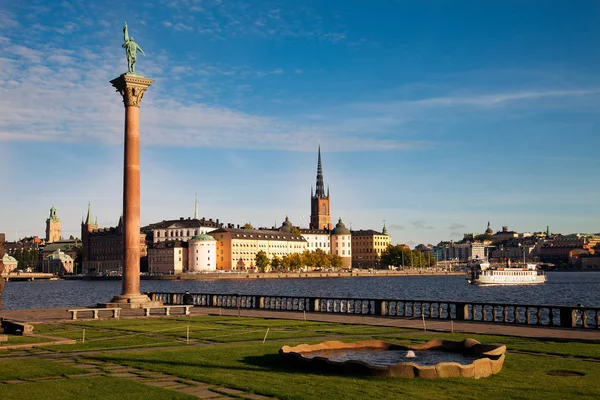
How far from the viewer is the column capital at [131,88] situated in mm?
51469

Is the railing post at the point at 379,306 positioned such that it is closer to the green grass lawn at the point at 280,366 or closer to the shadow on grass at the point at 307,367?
the green grass lawn at the point at 280,366

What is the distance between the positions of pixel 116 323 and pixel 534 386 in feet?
88.6

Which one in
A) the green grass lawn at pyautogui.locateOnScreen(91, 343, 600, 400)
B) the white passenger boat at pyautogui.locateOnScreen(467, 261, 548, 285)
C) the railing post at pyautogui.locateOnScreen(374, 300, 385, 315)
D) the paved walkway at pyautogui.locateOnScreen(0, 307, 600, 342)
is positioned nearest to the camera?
the green grass lawn at pyautogui.locateOnScreen(91, 343, 600, 400)

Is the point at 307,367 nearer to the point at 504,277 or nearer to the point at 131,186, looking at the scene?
the point at 131,186

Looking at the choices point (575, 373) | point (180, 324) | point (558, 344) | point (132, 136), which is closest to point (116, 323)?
point (180, 324)

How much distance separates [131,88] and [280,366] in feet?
115

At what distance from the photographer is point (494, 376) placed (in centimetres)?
1861

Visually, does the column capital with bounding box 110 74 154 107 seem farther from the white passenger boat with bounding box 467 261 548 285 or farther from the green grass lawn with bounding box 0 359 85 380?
the white passenger boat with bounding box 467 261 548 285

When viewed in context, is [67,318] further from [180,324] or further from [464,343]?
[464,343]

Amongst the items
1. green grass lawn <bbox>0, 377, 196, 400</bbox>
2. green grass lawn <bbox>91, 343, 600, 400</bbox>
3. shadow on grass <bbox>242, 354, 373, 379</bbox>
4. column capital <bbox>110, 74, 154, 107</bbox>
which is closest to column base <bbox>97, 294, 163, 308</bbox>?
column capital <bbox>110, 74, 154, 107</bbox>

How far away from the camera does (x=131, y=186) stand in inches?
1997

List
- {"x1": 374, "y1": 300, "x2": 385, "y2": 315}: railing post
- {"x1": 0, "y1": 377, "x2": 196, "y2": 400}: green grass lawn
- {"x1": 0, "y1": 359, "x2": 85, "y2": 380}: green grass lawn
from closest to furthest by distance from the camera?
{"x1": 0, "y1": 377, "x2": 196, "y2": 400}: green grass lawn, {"x1": 0, "y1": 359, "x2": 85, "y2": 380}: green grass lawn, {"x1": 374, "y1": 300, "x2": 385, "y2": 315}: railing post

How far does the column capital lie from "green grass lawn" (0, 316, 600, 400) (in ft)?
69.9

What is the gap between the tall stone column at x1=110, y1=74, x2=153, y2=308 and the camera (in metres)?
50.8
